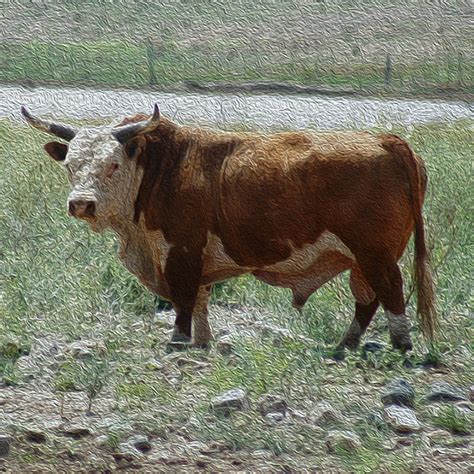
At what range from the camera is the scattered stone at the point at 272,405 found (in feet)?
17.8

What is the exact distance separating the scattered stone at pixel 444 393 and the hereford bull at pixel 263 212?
0.61ft

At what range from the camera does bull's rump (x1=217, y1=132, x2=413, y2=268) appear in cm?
564

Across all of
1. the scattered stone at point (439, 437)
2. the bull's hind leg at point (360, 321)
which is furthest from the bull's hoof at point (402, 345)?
the scattered stone at point (439, 437)

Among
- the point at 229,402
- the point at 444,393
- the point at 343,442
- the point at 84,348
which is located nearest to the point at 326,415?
the point at 343,442

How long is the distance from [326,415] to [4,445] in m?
0.94

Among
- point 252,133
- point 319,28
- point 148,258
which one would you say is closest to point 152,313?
point 148,258

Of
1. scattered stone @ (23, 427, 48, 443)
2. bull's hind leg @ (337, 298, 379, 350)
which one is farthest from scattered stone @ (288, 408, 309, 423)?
scattered stone @ (23, 427, 48, 443)

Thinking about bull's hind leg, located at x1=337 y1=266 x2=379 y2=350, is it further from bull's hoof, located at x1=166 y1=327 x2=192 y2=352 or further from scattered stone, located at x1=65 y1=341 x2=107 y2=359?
scattered stone, located at x1=65 y1=341 x2=107 y2=359

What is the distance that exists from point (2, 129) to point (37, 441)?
1341 mm

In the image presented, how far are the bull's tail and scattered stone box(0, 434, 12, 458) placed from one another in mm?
1323

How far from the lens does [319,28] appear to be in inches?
234

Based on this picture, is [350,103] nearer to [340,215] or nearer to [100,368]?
[340,215]

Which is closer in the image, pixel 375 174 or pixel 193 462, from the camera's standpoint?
pixel 193 462

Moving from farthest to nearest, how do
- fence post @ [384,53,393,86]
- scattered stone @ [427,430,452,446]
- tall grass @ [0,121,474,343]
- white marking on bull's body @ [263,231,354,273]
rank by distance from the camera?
fence post @ [384,53,393,86], tall grass @ [0,121,474,343], white marking on bull's body @ [263,231,354,273], scattered stone @ [427,430,452,446]
